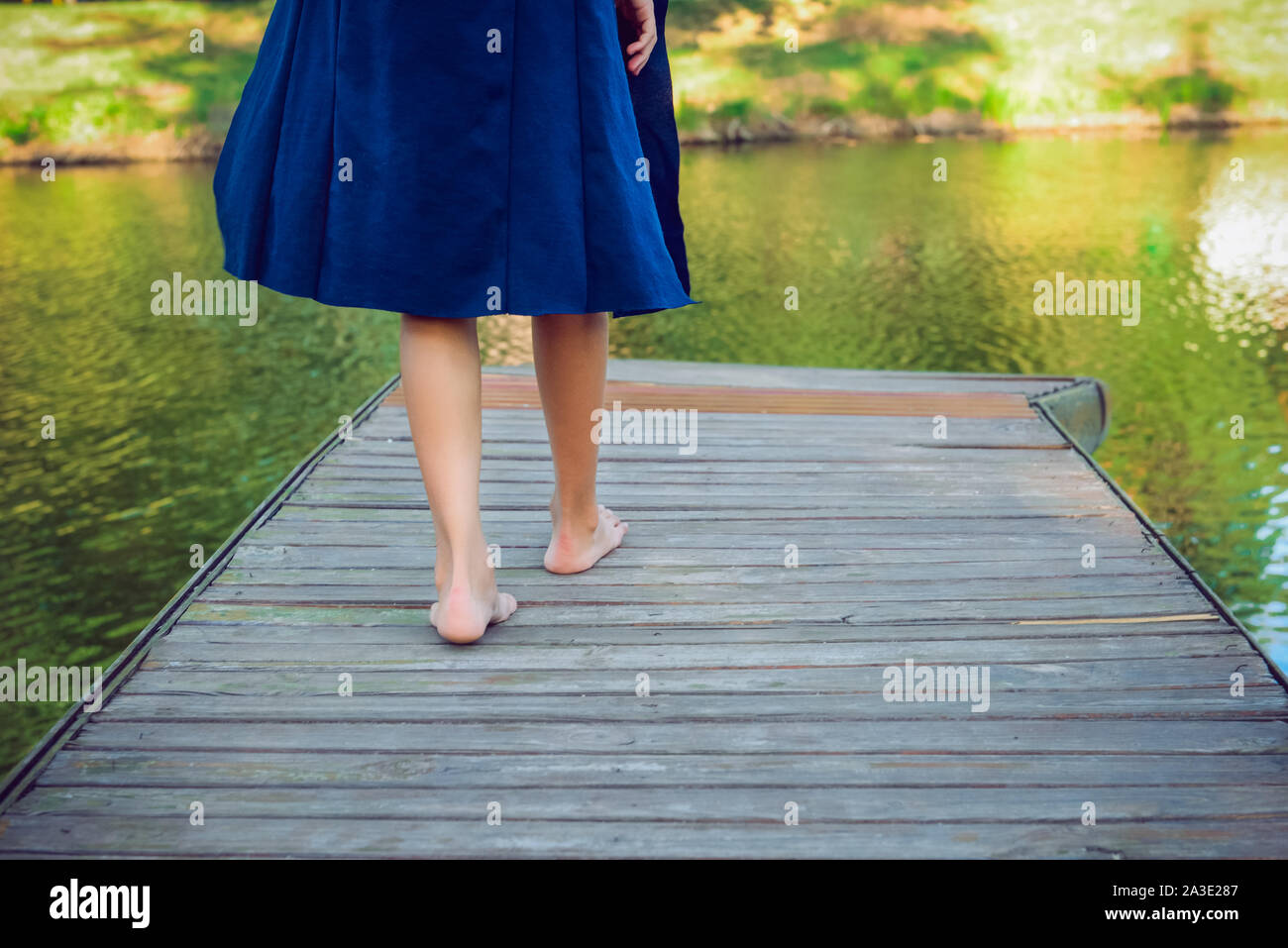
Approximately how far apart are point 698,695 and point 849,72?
14.0m

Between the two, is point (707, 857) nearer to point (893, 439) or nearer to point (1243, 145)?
point (893, 439)

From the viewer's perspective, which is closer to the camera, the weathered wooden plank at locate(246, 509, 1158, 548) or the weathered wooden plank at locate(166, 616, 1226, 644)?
the weathered wooden plank at locate(166, 616, 1226, 644)

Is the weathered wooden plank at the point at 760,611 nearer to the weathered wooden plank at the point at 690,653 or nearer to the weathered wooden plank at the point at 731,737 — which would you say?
the weathered wooden plank at the point at 690,653

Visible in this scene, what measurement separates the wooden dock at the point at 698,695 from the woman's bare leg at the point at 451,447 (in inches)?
3.1

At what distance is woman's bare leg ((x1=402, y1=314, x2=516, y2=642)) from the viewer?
1588mm

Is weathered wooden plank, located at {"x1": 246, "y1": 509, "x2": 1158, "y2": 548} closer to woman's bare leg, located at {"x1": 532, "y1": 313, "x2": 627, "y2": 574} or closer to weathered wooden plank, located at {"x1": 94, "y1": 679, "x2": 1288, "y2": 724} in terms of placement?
woman's bare leg, located at {"x1": 532, "y1": 313, "x2": 627, "y2": 574}

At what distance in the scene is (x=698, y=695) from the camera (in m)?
1.58

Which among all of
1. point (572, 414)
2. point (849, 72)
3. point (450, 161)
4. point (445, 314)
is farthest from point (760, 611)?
point (849, 72)

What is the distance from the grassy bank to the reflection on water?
10.5ft

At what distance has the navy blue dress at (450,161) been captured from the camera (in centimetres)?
150

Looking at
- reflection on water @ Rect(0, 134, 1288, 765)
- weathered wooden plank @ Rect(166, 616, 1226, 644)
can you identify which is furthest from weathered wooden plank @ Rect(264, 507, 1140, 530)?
reflection on water @ Rect(0, 134, 1288, 765)

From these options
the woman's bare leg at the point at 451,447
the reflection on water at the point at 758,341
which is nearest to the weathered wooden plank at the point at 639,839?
the woman's bare leg at the point at 451,447
